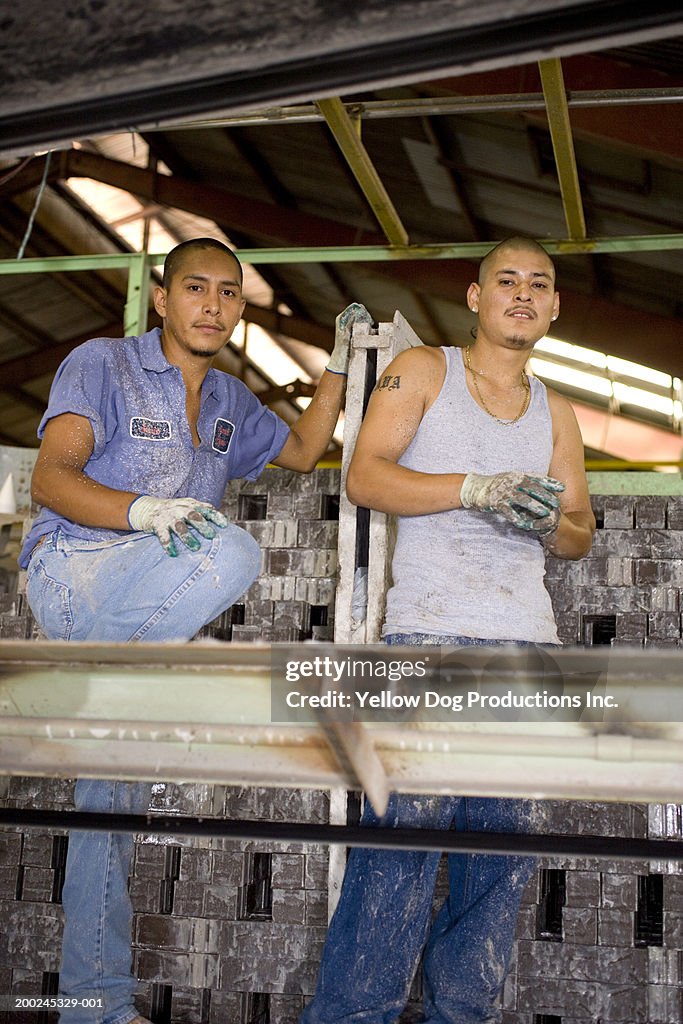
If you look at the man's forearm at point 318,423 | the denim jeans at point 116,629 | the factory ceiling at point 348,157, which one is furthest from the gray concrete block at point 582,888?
the factory ceiling at point 348,157

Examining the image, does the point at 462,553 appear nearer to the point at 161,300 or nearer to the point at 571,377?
the point at 161,300

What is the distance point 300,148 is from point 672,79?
3.57m

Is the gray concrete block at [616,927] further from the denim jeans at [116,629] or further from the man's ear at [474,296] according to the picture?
the man's ear at [474,296]

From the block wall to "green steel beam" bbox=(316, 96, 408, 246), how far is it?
4.66 ft

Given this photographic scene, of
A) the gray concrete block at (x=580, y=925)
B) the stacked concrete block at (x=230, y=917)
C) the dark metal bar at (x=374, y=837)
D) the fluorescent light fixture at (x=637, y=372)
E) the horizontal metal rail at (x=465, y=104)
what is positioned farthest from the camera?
the fluorescent light fixture at (x=637, y=372)

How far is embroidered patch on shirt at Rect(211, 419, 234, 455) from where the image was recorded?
305cm

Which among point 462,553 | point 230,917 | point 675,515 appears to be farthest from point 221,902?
point 675,515

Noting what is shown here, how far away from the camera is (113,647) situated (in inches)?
52.3

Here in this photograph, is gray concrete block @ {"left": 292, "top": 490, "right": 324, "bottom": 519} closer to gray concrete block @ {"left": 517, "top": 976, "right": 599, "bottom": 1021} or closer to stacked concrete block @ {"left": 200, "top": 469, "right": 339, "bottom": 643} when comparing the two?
stacked concrete block @ {"left": 200, "top": 469, "right": 339, "bottom": 643}

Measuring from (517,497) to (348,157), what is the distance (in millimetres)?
2277

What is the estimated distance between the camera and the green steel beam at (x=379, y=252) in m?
4.57

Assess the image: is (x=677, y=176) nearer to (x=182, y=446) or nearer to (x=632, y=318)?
(x=632, y=318)

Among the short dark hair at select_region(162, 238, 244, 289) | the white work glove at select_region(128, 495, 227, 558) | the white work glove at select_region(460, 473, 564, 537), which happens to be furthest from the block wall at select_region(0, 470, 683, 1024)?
the white work glove at select_region(128, 495, 227, 558)

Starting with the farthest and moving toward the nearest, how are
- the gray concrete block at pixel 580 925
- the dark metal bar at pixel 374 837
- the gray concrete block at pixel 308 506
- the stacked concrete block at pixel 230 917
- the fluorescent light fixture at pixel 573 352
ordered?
the fluorescent light fixture at pixel 573 352
the gray concrete block at pixel 308 506
the stacked concrete block at pixel 230 917
the gray concrete block at pixel 580 925
the dark metal bar at pixel 374 837
